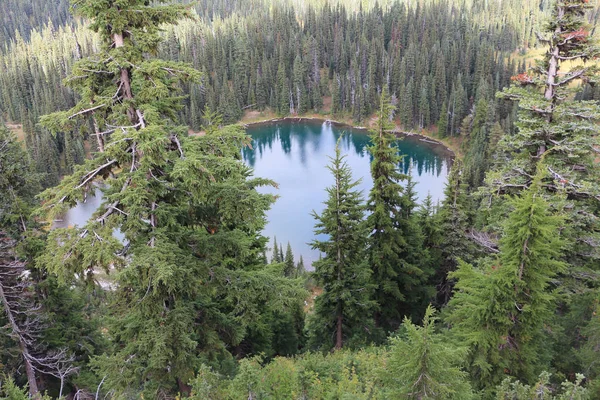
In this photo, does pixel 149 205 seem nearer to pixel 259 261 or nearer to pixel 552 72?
pixel 259 261

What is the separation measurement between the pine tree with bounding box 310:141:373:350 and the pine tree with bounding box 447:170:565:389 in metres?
7.26

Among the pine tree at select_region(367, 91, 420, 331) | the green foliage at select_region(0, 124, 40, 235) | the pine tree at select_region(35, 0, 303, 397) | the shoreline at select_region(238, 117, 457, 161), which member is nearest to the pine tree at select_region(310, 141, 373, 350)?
the pine tree at select_region(367, 91, 420, 331)

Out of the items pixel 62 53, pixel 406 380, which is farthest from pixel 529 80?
pixel 62 53

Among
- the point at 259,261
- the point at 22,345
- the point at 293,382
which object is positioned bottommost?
the point at 22,345

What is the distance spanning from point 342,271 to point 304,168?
62539 millimetres

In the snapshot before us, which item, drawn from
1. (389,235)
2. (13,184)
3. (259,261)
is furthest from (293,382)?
(13,184)

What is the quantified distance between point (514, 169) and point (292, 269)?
3454 centimetres

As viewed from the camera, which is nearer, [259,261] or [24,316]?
[24,316]

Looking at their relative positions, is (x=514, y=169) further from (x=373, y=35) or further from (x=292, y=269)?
(x=373, y=35)

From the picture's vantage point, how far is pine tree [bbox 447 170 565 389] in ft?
29.9

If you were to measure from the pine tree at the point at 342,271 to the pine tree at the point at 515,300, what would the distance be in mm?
7262

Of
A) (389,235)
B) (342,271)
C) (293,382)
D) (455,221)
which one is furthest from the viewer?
(455,221)

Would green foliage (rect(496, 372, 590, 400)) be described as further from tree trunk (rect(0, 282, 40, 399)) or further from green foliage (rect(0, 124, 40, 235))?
green foliage (rect(0, 124, 40, 235))

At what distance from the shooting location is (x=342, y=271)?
695 inches
